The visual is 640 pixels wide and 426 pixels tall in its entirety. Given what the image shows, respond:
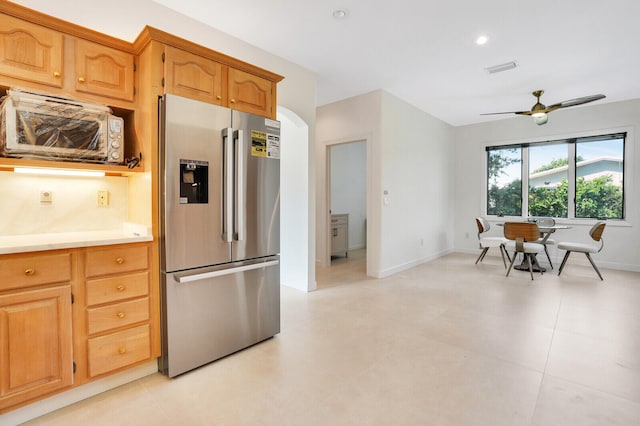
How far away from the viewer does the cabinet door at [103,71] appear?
2.00 m

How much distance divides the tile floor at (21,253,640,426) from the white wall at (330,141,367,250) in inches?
144

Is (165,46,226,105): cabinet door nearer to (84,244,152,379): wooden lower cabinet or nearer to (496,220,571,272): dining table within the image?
(84,244,152,379): wooden lower cabinet

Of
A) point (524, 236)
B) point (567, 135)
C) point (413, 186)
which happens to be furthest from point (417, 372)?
point (567, 135)

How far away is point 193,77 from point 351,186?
5486mm

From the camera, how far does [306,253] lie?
412 centimetres

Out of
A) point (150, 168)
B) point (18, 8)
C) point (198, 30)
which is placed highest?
point (198, 30)

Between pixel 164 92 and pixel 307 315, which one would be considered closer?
pixel 164 92

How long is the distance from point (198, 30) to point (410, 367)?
3393 mm

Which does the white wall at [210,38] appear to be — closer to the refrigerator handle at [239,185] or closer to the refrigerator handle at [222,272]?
the refrigerator handle at [239,185]

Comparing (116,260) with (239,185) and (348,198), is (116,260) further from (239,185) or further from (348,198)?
(348,198)

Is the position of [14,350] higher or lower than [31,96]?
lower

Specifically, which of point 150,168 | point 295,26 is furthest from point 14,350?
point 295,26

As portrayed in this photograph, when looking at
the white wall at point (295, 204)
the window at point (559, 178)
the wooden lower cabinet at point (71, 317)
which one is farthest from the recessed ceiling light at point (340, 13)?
the window at point (559, 178)

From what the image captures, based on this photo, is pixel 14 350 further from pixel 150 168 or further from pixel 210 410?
pixel 150 168
